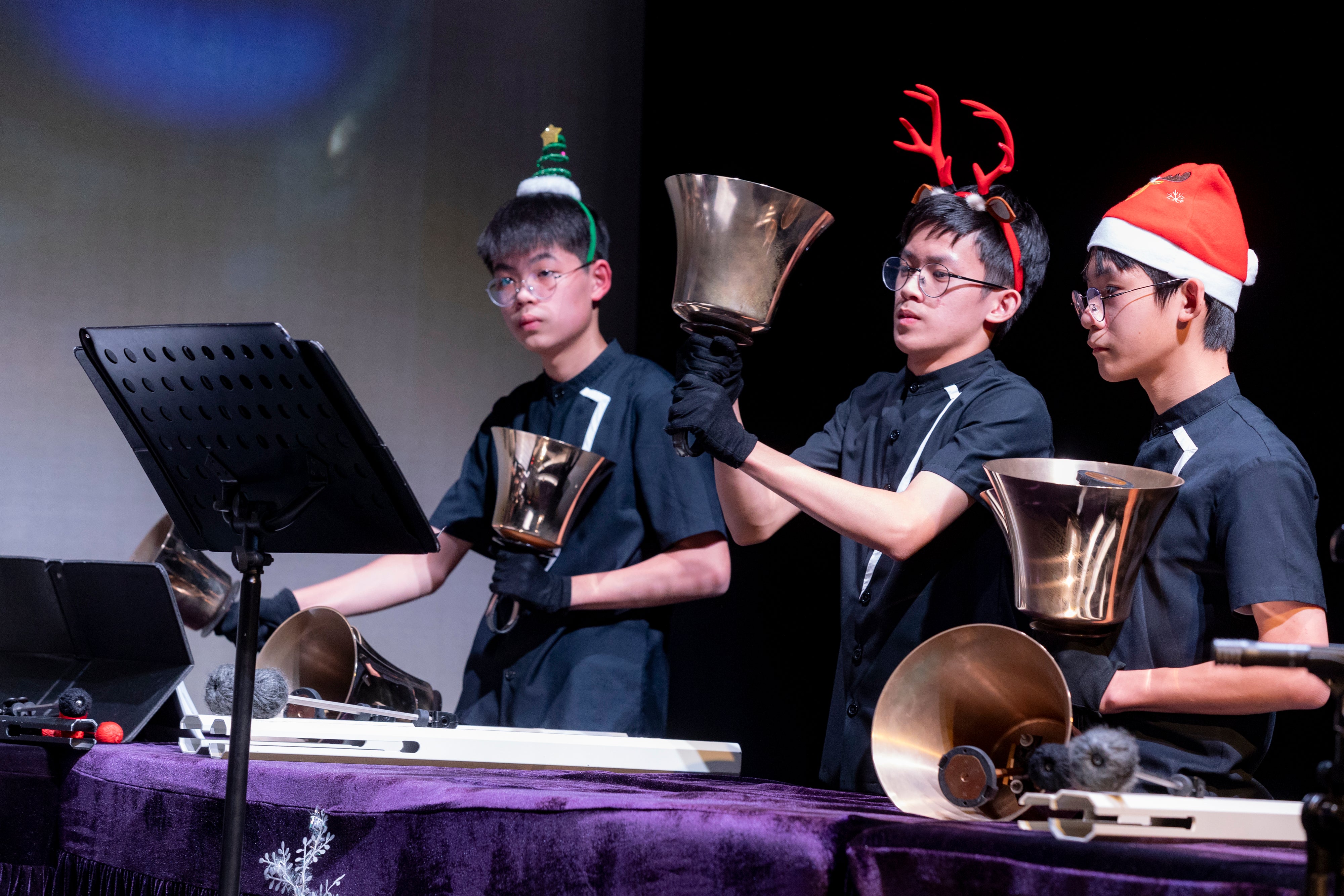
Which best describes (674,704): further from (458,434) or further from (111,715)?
(111,715)

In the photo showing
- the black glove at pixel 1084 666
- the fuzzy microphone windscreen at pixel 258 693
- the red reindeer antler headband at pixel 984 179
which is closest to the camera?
the black glove at pixel 1084 666

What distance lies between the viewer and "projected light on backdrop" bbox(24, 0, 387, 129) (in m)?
4.34

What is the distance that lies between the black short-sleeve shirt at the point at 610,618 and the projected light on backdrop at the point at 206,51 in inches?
96.2

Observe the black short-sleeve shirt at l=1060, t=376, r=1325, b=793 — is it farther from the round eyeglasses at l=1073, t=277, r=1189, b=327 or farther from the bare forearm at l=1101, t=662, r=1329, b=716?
the round eyeglasses at l=1073, t=277, r=1189, b=327

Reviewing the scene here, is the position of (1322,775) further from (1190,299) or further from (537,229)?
(537,229)

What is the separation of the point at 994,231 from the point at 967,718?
3.42 feet

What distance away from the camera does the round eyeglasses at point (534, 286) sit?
2.90m

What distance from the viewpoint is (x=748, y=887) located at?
4.10 ft

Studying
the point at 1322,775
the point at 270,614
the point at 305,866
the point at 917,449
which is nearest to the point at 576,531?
the point at 270,614

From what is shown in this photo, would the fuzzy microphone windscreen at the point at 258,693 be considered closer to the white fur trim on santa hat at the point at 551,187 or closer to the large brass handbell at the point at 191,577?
the large brass handbell at the point at 191,577

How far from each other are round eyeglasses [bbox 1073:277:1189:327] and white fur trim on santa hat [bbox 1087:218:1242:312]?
20 mm

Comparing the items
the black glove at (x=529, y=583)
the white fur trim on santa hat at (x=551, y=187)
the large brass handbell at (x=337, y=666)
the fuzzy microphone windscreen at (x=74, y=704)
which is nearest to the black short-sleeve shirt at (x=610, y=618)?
the black glove at (x=529, y=583)

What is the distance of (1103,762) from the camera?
1.22m

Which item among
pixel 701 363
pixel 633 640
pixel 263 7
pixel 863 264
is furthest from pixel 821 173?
pixel 263 7
